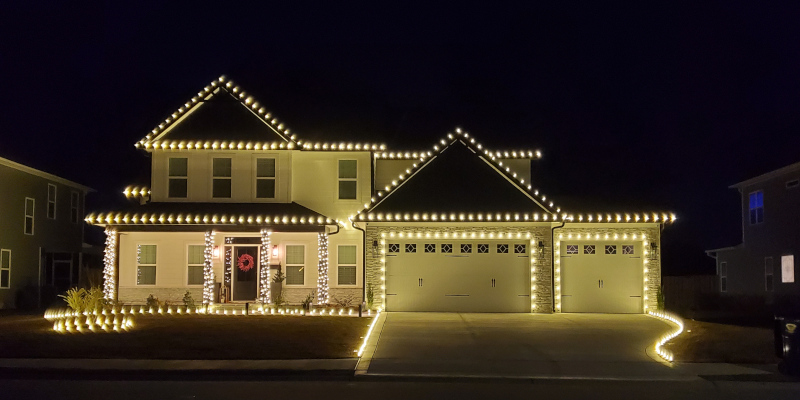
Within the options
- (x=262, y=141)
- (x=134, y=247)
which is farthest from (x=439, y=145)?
(x=134, y=247)

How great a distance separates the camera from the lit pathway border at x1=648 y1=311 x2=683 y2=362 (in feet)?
53.6

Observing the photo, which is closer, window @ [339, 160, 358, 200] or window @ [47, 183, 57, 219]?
window @ [339, 160, 358, 200]

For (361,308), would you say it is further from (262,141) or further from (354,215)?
(262,141)

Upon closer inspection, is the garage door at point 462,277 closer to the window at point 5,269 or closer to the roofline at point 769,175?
the roofline at point 769,175

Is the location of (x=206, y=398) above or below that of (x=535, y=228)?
below

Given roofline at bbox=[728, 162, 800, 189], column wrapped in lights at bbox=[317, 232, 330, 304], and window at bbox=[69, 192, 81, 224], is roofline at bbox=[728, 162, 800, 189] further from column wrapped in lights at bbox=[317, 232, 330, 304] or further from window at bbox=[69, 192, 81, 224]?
window at bbox=[69, 192, 81, 224]

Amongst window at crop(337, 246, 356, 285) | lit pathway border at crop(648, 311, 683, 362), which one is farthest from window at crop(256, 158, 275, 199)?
lit pathway border at crop(648, 311, 683, 362)

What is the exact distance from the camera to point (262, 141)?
26266 mm

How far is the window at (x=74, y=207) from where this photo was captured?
117 feet

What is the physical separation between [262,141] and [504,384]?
1519cm

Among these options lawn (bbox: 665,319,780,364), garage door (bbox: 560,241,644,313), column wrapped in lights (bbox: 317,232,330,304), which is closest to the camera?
lawn (bbox: 665,319,780,364)

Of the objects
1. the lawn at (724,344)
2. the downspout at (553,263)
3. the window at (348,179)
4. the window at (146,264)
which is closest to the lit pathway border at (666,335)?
the lawn at (724,344)

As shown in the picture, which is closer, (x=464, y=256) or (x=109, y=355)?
Answer: (x=109, y=355)

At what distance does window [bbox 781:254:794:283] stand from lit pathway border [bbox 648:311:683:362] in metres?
9.37
